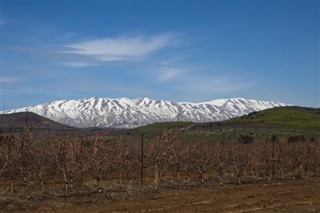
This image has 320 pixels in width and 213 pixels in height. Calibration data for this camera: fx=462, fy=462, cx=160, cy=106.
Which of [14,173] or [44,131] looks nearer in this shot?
[14,173]

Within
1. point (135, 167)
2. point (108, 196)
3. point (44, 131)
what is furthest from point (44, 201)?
point (135, 167)

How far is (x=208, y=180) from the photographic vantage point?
2262 centimetres

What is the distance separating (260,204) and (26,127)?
26.8 ft

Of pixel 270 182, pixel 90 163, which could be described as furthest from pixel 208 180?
pixel 90 163

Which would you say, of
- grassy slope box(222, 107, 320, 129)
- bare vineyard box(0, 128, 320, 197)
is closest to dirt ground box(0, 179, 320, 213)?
bare vineyard box(0, 128, 320, 197)

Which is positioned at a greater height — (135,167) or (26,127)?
(26,127)

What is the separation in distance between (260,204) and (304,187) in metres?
6.05

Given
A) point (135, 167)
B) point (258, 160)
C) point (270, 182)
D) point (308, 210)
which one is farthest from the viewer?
point (258, 160)

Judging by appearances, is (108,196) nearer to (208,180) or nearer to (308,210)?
(308,210)

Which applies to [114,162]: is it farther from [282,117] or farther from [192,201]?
[282,117]

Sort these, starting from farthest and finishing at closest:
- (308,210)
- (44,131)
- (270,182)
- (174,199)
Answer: (270,182)
(44,131)
(174,199)
(308,210)

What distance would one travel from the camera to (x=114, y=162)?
68.5ft

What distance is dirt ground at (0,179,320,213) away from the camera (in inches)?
528

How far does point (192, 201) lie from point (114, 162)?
6641mm
